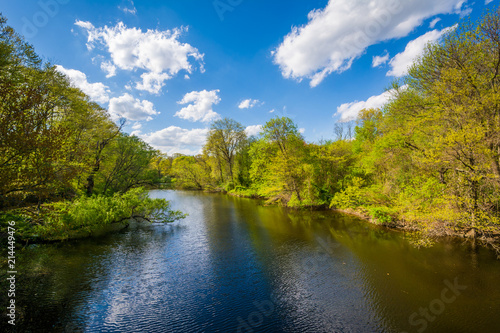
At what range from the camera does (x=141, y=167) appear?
24766 millimetres

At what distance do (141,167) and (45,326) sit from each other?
788 inches

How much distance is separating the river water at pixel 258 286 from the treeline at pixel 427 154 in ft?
8.99

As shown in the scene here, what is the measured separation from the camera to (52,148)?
6.77 metres

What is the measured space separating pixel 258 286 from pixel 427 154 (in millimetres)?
→ 11140

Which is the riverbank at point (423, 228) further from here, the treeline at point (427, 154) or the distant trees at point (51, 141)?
the distant trees at point (51, 141)

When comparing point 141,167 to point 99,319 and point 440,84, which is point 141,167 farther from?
point 440,84

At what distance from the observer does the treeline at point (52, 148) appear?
247 inches

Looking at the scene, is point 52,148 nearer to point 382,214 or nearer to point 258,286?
point 258,286

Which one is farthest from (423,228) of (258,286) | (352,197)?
(258,286)

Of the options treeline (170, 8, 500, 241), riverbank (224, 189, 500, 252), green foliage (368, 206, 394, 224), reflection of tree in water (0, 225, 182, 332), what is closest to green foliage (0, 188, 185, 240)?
reflection of tree in water (0, 225, 182, 332)

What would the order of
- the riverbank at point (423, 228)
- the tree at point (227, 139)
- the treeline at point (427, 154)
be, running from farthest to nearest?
the tree at point (227, 139) → the riverbank at point (423, 228) → the treeline at point (427, 154)

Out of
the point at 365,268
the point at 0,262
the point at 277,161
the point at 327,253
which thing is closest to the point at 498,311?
the point at 365,268

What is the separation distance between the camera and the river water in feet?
22.1

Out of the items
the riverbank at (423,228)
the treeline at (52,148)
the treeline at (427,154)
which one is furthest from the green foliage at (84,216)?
the riverbank at (423,228)
